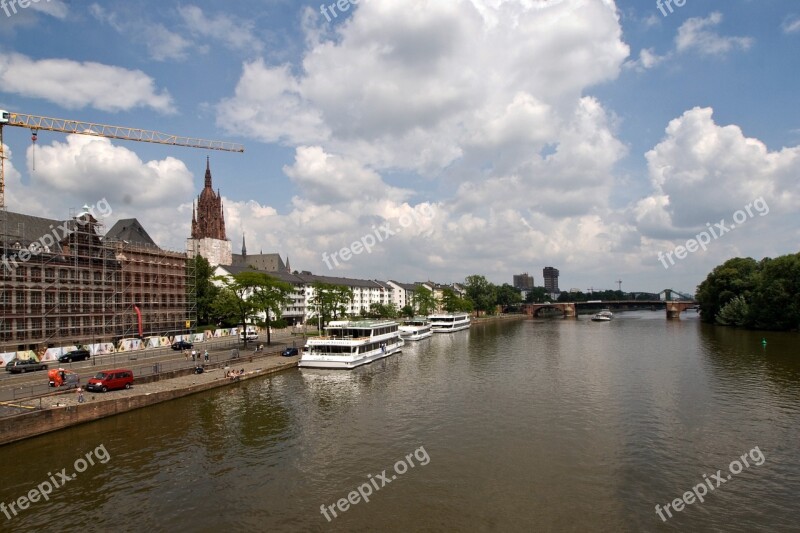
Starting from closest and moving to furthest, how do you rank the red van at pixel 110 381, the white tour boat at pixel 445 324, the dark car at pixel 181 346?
the red van at pixel 110 381 < the dark car at pixel 181 346 < the white tour boat at pixel 445 324

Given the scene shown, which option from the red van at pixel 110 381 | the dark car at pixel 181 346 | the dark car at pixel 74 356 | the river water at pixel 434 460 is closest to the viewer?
the river water at pixel 434 460

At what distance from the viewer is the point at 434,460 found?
28.3 m

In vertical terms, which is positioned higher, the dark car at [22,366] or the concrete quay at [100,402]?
Answer: the dark car at [22,366]

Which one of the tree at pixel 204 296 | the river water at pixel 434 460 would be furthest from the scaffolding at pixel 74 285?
the river water at pixel 434 460

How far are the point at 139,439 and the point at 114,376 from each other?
11.4 meters

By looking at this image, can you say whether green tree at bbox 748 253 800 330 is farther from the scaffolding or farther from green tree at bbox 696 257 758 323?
the scaffolding

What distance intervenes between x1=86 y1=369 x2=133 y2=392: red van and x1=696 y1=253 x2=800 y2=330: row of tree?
118724 millimetres

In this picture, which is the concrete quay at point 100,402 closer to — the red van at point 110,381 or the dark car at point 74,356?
the red van at point 110,381

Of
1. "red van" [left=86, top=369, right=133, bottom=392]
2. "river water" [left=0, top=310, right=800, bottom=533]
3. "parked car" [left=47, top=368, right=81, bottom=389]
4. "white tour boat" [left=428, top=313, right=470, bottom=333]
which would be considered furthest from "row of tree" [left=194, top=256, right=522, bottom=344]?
"parked car" [left=47, top=368, right=81, bottom=389]

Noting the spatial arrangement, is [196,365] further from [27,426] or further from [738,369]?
[738,369]

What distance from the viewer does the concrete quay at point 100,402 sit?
3064 centimetres

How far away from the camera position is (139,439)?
3203 centimetres

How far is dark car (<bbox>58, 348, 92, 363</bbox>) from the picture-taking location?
56.3 metres

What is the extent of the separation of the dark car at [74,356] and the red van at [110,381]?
20.5 metres
